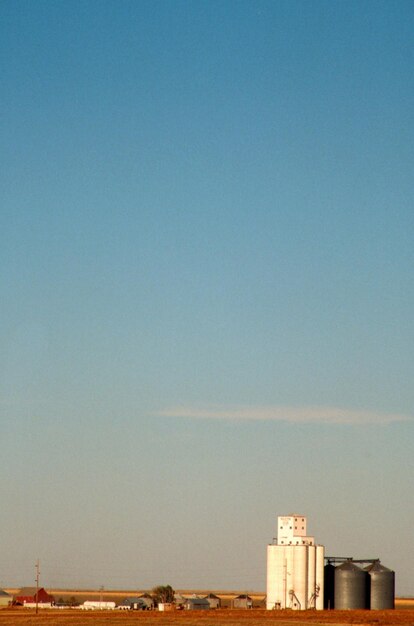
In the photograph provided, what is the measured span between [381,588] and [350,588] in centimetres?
748

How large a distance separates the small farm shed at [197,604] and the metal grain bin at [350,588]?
26.8 metres

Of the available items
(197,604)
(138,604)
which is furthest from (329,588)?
(138,604)

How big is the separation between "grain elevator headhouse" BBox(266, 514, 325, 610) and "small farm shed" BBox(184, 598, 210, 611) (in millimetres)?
19143

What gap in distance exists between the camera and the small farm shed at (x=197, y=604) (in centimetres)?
18454

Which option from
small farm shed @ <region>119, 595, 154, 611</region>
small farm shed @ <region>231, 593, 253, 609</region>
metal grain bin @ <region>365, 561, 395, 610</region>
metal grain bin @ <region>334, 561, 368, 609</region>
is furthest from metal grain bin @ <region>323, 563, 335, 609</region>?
small farm shed @ <region>119, 595, 154, 611</region>

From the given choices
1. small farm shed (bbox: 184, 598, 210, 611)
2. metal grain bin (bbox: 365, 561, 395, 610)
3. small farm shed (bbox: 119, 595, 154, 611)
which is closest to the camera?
metal grain bin (bbox: 365, 561, 395, 610)

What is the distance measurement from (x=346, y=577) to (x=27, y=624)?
68.7m

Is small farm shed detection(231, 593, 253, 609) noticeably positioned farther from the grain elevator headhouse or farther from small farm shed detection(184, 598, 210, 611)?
the grain elevator headhouse

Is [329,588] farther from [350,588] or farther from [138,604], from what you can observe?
[138,604]

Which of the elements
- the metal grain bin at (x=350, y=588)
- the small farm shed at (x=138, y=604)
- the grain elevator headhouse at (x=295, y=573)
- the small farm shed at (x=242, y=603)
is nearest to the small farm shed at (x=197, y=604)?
the small farm shed at (x=242, y=603)

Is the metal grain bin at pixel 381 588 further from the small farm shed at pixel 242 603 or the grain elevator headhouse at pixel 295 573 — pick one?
the small farm shed at pixel 242 603

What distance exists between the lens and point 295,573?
16775 centimetres

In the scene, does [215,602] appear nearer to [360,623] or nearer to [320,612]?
[320,612]

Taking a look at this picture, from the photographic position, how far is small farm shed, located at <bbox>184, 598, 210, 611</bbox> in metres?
185
